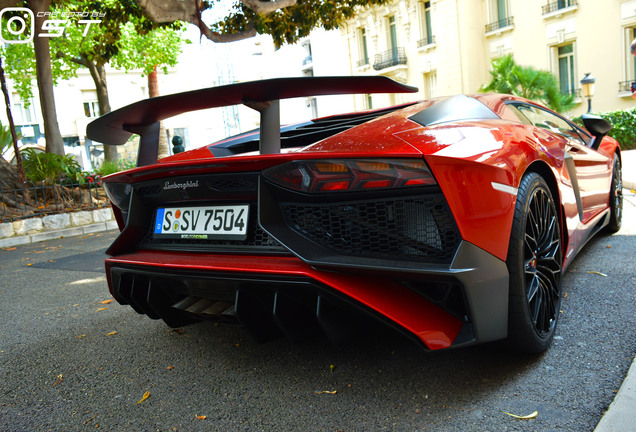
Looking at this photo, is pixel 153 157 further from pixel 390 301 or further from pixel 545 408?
pixel 545 408

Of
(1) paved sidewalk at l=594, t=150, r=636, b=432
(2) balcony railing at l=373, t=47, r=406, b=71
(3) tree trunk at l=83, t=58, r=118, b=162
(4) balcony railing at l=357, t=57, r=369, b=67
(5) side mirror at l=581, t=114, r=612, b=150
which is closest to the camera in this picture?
(1) paved sidewalk at l=594, t=150, r=636, b=432

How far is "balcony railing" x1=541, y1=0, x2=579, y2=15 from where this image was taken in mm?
21328

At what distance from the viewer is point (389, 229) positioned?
5.87 feet

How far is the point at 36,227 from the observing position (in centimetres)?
852

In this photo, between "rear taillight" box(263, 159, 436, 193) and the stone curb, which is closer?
"rear taillight" box(263, 159, 436, 193)

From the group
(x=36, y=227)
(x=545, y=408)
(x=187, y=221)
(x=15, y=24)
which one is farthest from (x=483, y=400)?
(x=15, y=24)

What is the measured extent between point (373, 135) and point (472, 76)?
1013 inches

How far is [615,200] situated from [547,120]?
143cm

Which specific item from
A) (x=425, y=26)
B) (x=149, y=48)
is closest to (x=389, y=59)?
(x=425, y=26)

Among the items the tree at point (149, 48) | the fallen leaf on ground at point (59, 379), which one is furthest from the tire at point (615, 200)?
the tree at point (149, 48)

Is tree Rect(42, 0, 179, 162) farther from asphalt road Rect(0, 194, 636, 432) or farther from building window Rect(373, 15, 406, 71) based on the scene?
building window Rect(373, 15, 406, 71)

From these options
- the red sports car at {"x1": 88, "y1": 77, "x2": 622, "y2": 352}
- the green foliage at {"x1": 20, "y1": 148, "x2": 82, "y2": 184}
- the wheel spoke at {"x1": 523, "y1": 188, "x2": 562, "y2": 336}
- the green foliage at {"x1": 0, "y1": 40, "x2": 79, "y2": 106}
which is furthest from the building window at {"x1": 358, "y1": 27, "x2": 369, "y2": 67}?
the wheel spoke at {"x1": 523, "y1": 188, "x2": 562, "y2": 336}

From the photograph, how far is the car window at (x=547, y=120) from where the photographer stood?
2.73m

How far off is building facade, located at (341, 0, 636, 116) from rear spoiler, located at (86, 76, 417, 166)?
21191 millimetres
